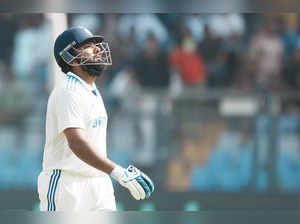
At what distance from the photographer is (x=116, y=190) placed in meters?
8.91

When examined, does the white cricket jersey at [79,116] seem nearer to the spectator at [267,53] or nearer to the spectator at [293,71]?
the spectator at [267,53]

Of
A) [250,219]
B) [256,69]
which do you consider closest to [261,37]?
[256,69]

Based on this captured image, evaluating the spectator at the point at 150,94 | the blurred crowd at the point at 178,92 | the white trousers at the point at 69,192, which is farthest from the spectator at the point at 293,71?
the white trousers at the point at 69,192

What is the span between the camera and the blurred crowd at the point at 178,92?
28.4 ft

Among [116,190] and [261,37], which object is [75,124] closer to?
[116,190]

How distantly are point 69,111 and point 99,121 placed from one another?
0.22 metres

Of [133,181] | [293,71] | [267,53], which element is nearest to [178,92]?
[267,53]

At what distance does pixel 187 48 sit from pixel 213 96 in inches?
51.2

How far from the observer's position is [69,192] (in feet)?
14.1

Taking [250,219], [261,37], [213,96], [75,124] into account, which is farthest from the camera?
[261,37]

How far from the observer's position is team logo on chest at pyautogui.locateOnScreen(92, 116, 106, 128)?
429 cm

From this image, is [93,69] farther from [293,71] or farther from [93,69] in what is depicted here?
[293,71]

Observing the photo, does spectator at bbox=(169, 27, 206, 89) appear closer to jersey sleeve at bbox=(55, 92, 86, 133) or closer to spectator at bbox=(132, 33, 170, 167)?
spectator at bbox=(132, 33, 170, 167)

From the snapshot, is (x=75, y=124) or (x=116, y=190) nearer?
(x=75, y=124)
